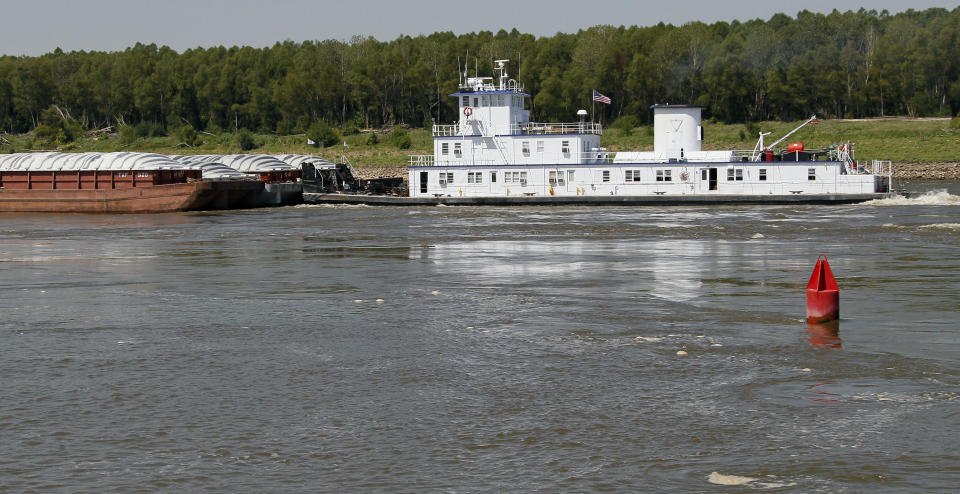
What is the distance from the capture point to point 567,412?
12031 millimetres

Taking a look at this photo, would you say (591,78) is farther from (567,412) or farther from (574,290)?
(567,412)

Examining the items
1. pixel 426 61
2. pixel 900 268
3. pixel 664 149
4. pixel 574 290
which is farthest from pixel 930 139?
pixel 574 290

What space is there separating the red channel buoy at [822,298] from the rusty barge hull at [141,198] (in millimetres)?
43905

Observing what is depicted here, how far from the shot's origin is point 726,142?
320ft

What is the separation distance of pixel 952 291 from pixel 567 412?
12.2m

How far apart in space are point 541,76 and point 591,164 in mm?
65242

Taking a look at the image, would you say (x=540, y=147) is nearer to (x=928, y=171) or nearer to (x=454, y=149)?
(x=454, y=149)

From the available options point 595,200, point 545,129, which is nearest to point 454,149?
point 545,129

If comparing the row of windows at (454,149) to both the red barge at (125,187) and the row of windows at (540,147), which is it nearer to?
the row of windows at (540,147)

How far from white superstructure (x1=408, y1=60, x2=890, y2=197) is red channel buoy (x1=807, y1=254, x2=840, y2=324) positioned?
38.1 metres

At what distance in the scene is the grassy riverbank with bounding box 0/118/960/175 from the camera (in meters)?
93.8

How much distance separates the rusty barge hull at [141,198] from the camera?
56.2 m

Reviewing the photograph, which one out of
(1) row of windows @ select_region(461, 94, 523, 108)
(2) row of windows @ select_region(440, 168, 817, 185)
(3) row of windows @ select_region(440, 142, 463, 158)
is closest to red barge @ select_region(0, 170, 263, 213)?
(3) row of windows @ select_region(440, 142, 463, 158)

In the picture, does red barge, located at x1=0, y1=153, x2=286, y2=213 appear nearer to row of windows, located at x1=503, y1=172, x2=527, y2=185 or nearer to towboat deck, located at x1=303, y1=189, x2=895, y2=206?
towboat deck, located at x1=303, y1=189, x2=895, y2=206
